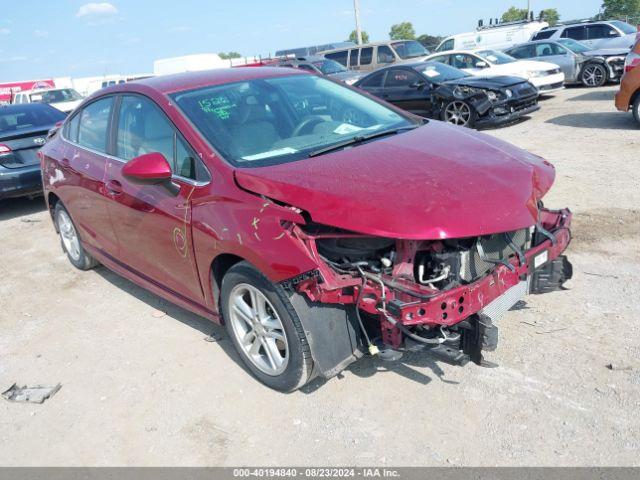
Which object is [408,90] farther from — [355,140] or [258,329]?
[258,329]

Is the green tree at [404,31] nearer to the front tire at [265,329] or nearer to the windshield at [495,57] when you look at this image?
the windshield at [495,57]

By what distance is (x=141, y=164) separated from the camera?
3.45 metres

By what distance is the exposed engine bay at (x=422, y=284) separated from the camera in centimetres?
279

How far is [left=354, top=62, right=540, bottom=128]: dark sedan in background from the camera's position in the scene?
1104 centimetres

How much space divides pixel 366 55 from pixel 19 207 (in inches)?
523

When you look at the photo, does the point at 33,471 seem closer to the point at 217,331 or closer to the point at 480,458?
the point at 217,331

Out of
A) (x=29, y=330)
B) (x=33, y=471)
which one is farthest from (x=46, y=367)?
(x=33, y=471)

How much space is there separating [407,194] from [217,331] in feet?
6.68

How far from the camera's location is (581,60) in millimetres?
15609

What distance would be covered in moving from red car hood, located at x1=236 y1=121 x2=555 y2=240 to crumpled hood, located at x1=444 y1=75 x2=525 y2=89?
8.27 m

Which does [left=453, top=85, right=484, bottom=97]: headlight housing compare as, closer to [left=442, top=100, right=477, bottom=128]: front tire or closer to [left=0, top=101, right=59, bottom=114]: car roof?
[left=442, top=100, right=477, bottom=128]: front tire

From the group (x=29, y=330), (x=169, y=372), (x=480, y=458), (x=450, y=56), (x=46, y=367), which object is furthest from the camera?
(x=450, y=56)

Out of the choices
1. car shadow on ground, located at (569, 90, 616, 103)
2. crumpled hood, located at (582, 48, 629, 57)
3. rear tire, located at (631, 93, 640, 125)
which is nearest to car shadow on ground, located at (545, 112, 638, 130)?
rear tire, located at (631, 93, 640, 125)

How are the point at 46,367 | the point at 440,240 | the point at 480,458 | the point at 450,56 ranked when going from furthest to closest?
the point at 450,56, the point at 46,367, the point at 440,240, the point at 480,458
